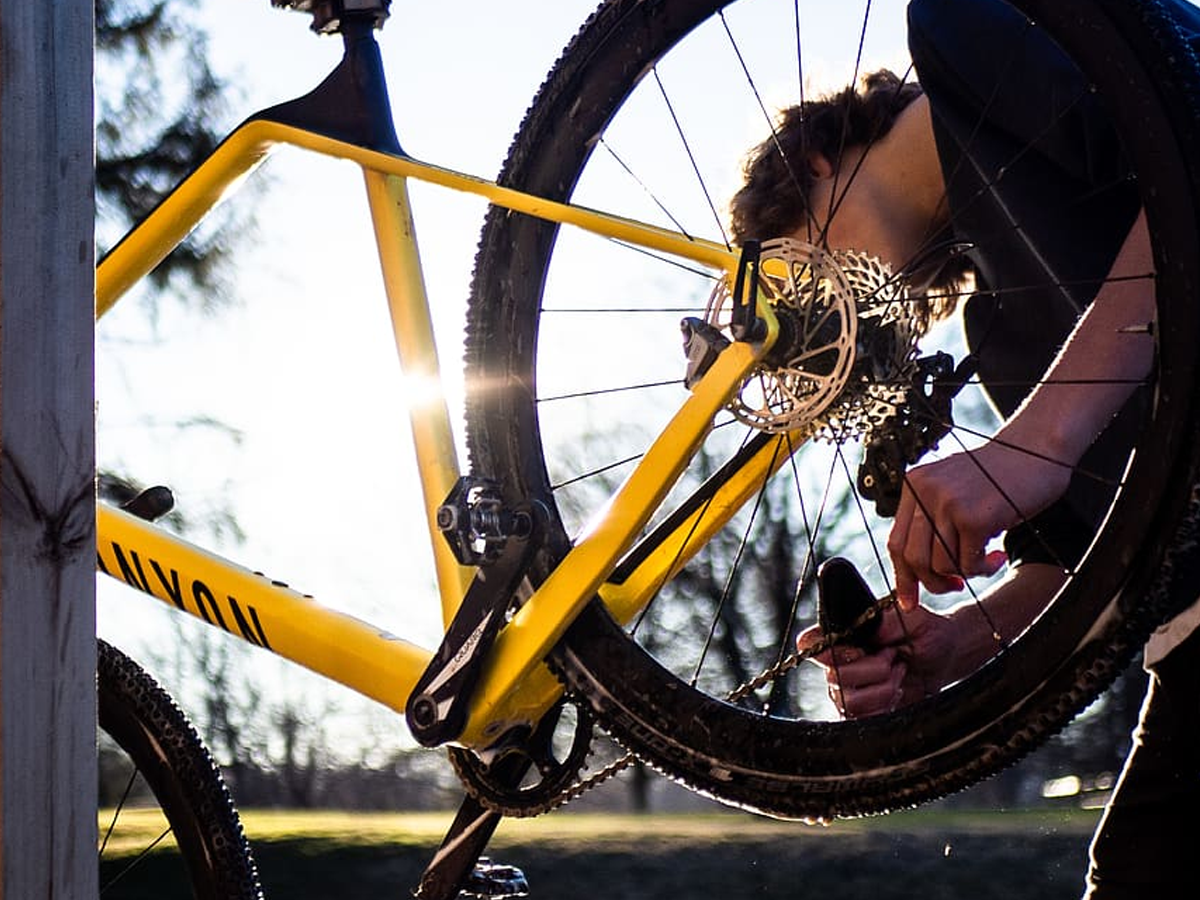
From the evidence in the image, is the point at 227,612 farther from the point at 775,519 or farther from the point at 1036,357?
the point at 775,519

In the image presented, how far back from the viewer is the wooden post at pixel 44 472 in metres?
1.01

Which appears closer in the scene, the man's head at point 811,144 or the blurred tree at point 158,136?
the man's head at point 811,144

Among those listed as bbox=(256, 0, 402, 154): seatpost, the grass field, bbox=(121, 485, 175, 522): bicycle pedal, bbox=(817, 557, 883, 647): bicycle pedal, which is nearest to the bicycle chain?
bbox=(817, 557, 883, 647): bicycle pedal

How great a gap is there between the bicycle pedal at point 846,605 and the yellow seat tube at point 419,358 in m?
0.35

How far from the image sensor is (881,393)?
1.41m

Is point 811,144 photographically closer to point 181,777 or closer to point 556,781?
point 556,781

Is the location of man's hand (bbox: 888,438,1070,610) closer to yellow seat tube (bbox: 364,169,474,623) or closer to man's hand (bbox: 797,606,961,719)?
man's hand (bbox: 797,606,961,719)

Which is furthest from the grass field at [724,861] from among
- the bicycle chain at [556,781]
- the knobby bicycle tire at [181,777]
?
the bicycle chain at [556,781]

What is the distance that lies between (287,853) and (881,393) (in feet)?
7.55

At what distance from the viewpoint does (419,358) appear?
1.63m

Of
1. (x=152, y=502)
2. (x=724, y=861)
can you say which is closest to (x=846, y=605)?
(x=152, y=502)

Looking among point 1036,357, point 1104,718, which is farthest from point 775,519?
point 1036,357

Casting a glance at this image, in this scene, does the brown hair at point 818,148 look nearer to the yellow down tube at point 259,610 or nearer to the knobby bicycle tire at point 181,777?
the yellow down tube at point 259,610

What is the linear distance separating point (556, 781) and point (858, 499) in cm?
40
